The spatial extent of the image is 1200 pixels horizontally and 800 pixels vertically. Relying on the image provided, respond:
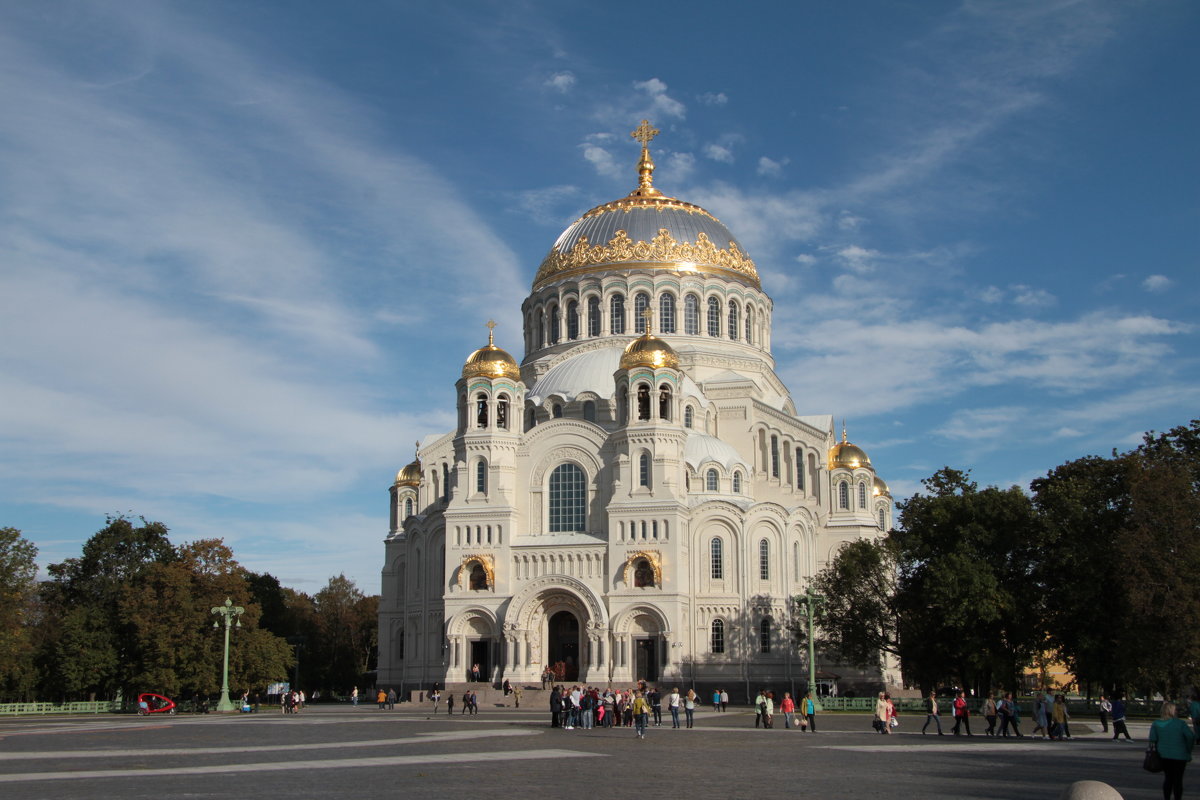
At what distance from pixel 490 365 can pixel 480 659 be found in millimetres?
12583

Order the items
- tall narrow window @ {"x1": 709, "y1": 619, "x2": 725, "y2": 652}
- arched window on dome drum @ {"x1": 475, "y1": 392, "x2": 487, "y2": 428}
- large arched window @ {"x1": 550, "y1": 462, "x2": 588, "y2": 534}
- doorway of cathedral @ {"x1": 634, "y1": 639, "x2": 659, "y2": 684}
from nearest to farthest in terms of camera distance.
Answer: doorway of cathedral @ {"x1": 634, "y1": 639, "x2": 659, "y2": 684}
tall narrow window @ {"x1": 709, "y1": 619, "x2": 725, "y2": 652}
large arched window @ {"x1": 550, "y1": 462, "x2": 588, "y2": 534}
arched window on dome drum @ {"x1": 475, "y1": 392, "x2": 487, "y2": 428}

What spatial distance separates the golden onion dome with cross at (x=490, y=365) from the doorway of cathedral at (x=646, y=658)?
1282cm

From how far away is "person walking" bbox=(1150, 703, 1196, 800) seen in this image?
13.1 m

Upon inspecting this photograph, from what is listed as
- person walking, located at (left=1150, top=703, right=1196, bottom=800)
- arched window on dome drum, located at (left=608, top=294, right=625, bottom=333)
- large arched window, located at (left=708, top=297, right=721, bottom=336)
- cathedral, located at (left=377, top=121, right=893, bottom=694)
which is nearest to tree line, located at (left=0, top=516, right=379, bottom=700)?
cathedral, located at (left=377, top=121, right=893, bottom=694)

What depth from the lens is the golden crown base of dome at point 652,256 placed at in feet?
205

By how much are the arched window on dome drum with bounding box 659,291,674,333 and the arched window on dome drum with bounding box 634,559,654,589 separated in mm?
15980

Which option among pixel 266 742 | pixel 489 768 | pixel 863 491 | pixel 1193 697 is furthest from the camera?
pixel 863 491

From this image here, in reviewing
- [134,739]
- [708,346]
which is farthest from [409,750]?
[708,346]

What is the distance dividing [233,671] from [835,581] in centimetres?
2501

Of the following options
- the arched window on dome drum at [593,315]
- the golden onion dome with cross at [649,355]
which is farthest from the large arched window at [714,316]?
the golden onion dome with cross at [649,355]

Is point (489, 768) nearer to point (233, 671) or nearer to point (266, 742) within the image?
point (266, 742)

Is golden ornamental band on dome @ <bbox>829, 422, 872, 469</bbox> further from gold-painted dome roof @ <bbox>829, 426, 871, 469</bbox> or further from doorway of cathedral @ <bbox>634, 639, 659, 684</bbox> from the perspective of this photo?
doorway of cathedral @ <bbox>634, 639, 659, 684</bbox>

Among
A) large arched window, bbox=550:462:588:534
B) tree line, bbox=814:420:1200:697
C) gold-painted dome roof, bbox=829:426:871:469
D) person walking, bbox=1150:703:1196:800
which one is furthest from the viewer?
gold-painted dome roof, bbox=829:426:871:469

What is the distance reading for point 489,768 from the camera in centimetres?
1862
